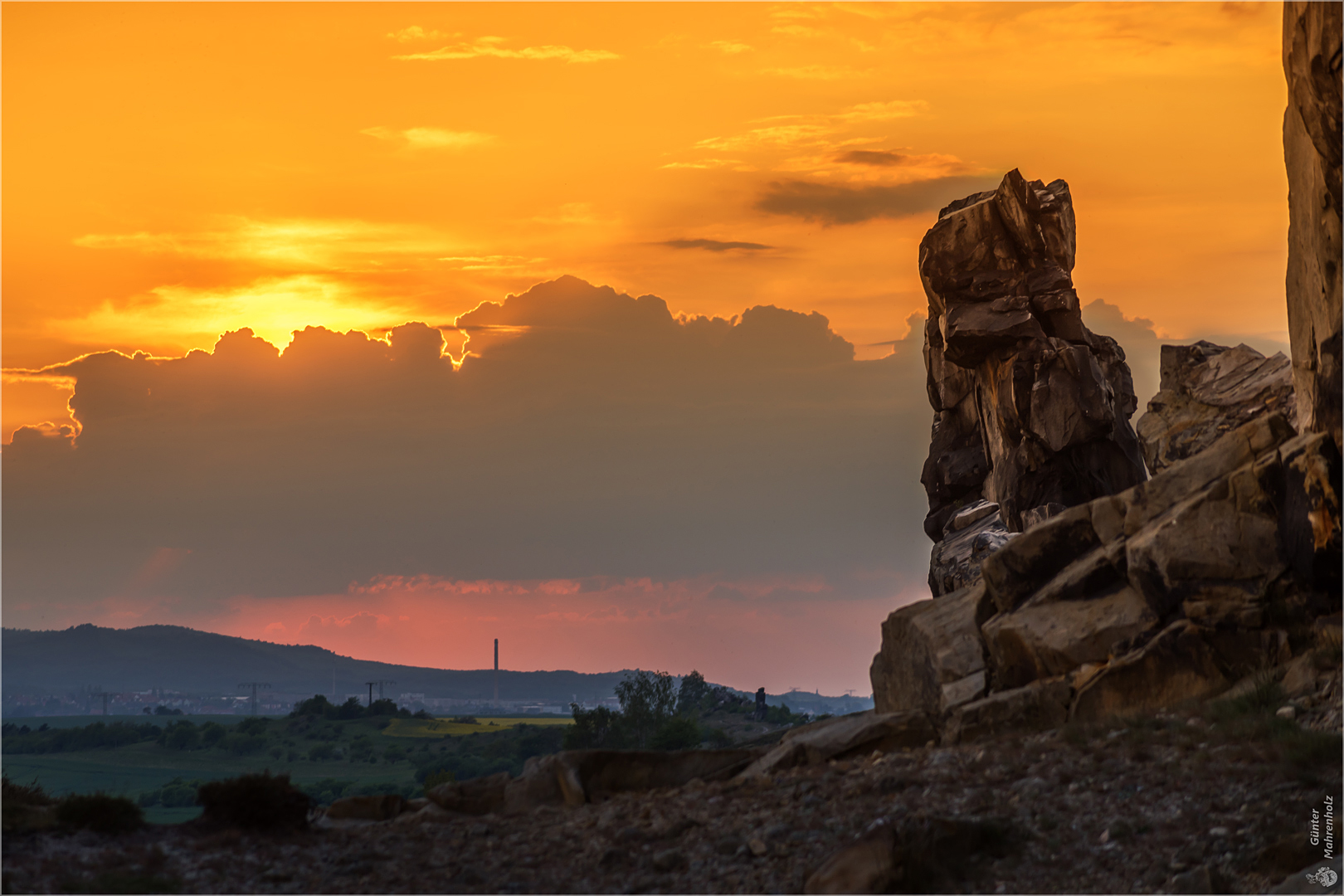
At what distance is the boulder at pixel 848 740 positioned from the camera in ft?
99.7

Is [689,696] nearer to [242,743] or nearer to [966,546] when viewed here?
[242,743]

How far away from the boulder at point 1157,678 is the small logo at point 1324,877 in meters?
10.7

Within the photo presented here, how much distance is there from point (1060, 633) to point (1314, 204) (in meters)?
12.6

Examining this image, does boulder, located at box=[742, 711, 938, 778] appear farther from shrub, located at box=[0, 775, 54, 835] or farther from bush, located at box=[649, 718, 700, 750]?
bush, located at box=[649, 718, 700, 750]

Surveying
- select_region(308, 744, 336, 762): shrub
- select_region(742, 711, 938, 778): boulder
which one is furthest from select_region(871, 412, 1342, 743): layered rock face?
select_region(308, 744, 336, 762): shrub

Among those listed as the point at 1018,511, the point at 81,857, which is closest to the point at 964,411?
the point at 1018,511

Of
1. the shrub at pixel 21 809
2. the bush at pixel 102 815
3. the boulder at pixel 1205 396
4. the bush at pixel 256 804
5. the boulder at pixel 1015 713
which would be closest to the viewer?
the shrub at pixel 21 809

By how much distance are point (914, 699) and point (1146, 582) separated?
26.5ft

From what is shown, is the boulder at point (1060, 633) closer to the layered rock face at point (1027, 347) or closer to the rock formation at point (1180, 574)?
the rock formation at point (1180, 574)

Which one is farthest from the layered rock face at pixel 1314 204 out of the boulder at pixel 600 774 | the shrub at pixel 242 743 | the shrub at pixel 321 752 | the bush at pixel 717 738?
the shrub at pixel 242 743

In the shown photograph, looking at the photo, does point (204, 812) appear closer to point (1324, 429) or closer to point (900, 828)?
point (900, 828)

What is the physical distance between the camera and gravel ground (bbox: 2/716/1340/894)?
20125mm

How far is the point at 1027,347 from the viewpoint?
6919cm

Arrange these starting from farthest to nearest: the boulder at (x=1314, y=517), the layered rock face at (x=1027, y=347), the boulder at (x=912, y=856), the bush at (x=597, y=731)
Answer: the bush at (x=597, y=731) < the layered rock face at (x=1027, y=347) < the boulder at (x=1314, y=517) < the boulder at (x=912, y=856)
